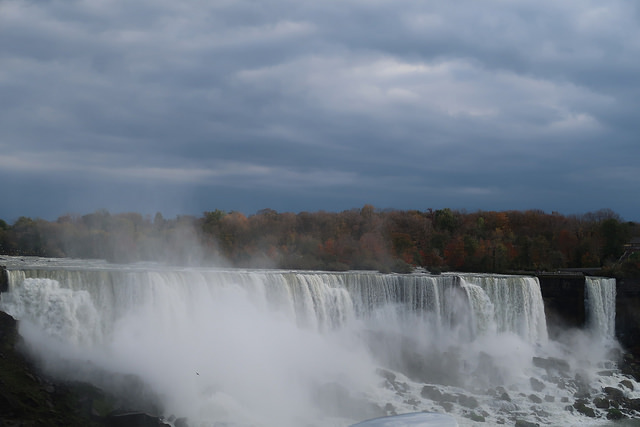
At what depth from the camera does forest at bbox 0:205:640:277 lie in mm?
38781

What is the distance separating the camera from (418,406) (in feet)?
62.7

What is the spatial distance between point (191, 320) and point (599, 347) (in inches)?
742

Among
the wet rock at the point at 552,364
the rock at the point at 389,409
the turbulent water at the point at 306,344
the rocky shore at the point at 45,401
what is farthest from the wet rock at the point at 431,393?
the rocky shore at the point at 45,401

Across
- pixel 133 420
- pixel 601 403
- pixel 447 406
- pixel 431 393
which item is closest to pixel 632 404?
pixel 601 403

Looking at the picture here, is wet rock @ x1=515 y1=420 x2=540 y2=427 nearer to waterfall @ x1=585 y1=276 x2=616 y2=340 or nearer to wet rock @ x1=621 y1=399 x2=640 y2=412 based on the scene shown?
wet rock @ x1=621 y1=399 x2=640 y2=412

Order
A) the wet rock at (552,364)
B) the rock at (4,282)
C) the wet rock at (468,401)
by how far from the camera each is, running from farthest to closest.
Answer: the wet rock at (552,364) → the wet rock at (468,401) → the rock at (4,282)

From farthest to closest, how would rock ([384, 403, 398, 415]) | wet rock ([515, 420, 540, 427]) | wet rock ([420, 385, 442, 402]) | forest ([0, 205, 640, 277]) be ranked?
1. forest ([0, 205, 640, 277])
2. wet rock ([420, 385, 442, 402])
3. wet rock ([515, 420, 540, 427])
4. rock ([384, 403, 398, 415])

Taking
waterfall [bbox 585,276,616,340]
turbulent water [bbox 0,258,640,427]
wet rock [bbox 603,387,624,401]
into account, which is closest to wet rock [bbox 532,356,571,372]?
turbulent water [bbox 0,258,640,427]

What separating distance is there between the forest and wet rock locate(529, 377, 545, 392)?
39.8 feet

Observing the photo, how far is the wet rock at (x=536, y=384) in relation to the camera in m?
22.0

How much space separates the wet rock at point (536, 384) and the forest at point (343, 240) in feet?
39.8

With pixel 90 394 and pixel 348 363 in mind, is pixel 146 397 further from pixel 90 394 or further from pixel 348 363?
pixel 348 363

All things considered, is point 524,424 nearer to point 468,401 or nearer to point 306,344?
point 468,401

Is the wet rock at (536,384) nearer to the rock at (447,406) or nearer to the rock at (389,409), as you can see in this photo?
the rock at (447,406)
